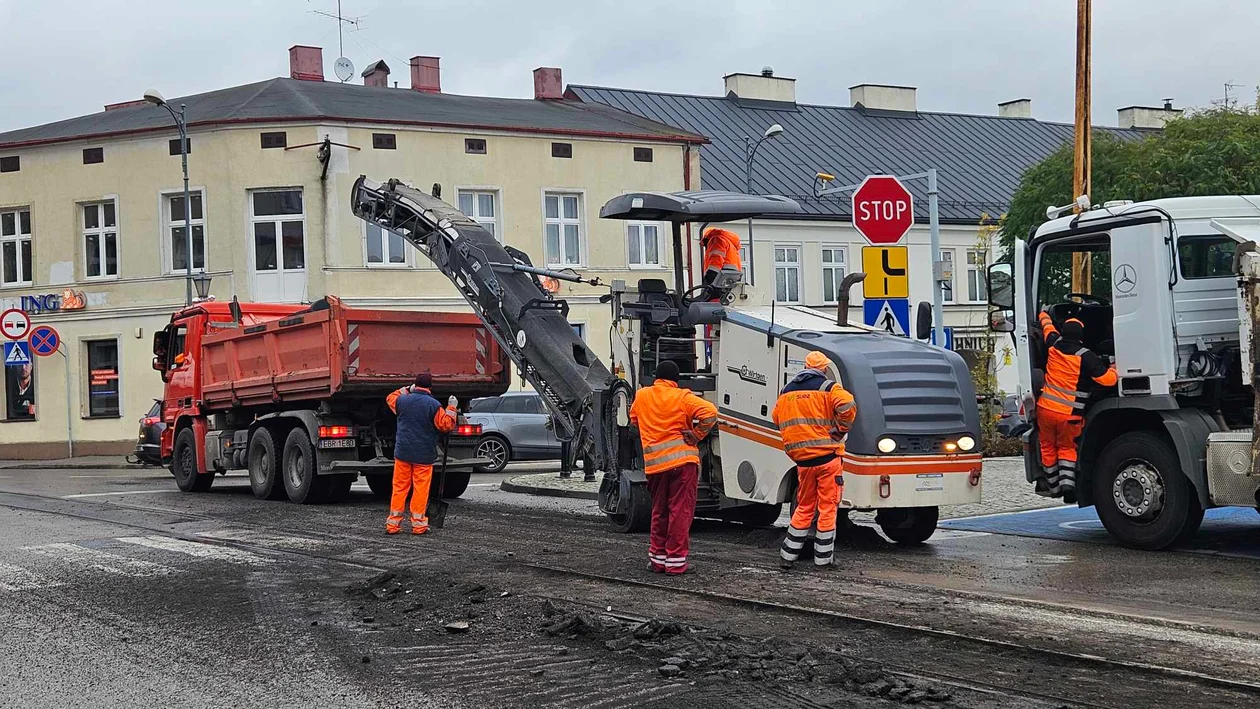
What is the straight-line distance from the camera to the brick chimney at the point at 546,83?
4059 cm

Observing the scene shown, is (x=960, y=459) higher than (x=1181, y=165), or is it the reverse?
(x=1181, y=165)

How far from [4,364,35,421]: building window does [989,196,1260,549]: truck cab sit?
29423 mm

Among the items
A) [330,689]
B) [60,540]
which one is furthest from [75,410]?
[330,689]

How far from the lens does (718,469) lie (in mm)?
12953

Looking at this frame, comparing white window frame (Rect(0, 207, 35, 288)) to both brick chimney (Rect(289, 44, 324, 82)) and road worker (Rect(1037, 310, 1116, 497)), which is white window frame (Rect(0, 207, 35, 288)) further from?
road worker (Rect(1037, 310, 1116, 497))

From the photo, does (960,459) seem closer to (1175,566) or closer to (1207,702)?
(1175,566)

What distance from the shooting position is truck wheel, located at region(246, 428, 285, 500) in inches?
697

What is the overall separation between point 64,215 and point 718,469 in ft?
86.3

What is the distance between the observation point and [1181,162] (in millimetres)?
31922

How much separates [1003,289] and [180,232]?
2521cm

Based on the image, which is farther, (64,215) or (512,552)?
(64,215)

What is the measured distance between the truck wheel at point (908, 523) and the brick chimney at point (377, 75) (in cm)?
3077

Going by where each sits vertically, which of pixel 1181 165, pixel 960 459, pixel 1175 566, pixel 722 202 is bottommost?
pixel 1175 566

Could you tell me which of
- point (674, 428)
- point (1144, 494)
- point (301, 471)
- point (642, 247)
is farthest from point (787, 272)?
point (674, 428)
